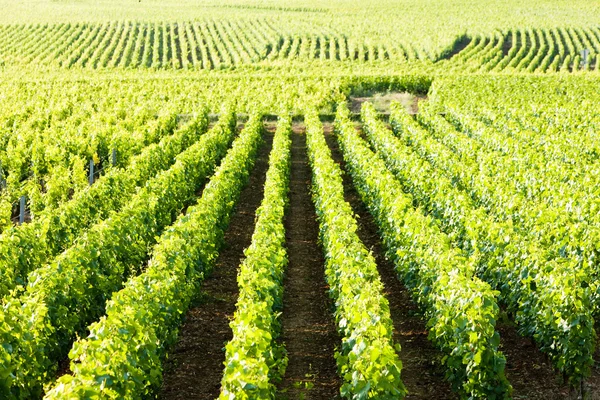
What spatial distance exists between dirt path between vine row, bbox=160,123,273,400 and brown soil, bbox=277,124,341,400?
36.1 inches

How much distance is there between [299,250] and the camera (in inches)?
629

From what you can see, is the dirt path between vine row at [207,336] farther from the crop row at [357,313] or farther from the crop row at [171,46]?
the crop row at [171,46]

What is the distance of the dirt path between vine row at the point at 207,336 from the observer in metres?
10.6

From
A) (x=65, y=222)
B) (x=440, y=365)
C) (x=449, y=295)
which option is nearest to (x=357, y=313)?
(x=449, y=295)

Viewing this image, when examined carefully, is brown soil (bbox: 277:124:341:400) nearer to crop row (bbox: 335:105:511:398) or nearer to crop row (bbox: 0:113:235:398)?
crop row (bbox: 335:105:511:398)

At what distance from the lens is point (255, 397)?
7867 mm

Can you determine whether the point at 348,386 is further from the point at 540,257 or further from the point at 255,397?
the point at 540,257

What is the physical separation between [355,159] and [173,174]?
17.5 ft

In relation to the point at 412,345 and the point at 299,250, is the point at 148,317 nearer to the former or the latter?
the point at 412,345

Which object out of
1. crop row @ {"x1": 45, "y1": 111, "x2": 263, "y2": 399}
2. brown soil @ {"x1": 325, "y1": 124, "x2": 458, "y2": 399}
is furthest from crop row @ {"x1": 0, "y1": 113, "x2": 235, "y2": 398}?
brown soil @ {"x1": 325, "y1": 124, "x2": 458, "y2": 399}

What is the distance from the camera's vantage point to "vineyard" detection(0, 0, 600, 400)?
30.9 ft

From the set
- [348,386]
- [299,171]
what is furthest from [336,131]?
[348,386]

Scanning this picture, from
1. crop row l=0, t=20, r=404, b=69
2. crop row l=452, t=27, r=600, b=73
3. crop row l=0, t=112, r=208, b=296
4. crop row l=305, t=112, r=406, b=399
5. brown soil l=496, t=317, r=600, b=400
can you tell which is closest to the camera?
crop row l=305, t=112, r=406, b=399

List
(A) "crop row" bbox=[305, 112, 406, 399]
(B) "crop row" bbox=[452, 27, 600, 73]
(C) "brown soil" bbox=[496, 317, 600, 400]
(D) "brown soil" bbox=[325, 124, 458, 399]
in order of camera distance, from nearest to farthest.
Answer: (A) "crop row" bbox=[305, 112, 406, 399] → (C) "brown soil" bbox=[496, 317, 600, 400] → (D) "brown soil" bbox=[325, 124, 458, 399] → (B) "crop row" bbox=[452, 27, 600, 73]
